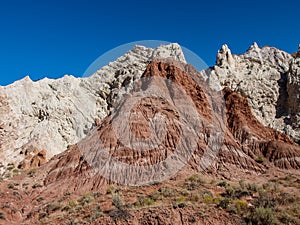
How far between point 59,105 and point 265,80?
42586 mm

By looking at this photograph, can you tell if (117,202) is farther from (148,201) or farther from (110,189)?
(110,189)

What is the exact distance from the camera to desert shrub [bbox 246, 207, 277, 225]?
19.0 meters

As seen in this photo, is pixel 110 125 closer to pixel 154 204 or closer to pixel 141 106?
pixel 141 106

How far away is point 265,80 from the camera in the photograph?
7444 centimetres

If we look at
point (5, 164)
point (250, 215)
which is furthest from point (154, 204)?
point (5, 164)

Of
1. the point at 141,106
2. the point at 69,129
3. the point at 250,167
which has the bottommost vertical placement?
the point at 250,167

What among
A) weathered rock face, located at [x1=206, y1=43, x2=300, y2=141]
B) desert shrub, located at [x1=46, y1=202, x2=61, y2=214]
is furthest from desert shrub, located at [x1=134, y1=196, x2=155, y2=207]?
weathered rock face, located at [x1=206, y1=43, x2=300, y2=141]

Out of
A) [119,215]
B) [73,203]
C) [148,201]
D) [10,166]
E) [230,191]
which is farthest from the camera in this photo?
[10,166]

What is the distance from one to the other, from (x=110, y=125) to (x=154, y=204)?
1628 cm

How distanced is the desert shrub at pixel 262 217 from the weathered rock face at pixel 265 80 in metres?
44.7

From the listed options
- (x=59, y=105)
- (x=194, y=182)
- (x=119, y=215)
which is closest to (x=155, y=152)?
(x=194, y=182)

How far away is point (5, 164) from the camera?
53.8 metres

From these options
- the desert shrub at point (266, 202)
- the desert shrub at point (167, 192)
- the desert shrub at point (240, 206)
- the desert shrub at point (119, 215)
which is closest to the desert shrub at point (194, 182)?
the desert shrub at point (167, 192)

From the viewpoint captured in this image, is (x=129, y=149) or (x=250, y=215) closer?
(x=250, y=215)
